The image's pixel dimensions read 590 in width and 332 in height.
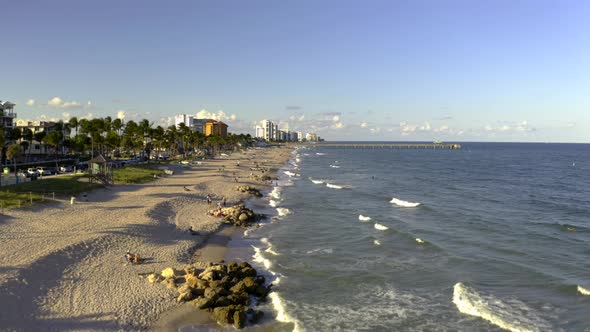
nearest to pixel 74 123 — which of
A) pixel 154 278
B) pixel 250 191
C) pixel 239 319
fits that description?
pixel 250 191

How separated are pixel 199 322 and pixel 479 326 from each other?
36.3ft

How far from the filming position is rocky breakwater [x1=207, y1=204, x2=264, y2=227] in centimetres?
3294

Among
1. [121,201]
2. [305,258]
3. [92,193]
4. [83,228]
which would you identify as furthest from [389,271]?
[92,193]

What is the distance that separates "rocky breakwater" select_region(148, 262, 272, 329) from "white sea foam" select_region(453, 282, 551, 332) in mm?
8945

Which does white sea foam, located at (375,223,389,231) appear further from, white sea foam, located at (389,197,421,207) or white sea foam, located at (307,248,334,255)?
white sea foam, located at (389,197,421,207)

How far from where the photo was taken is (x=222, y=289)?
1791 centimetres

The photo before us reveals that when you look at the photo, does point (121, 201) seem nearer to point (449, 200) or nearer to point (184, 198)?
point (184, 198)

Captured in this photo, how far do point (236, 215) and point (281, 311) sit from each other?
17347mm

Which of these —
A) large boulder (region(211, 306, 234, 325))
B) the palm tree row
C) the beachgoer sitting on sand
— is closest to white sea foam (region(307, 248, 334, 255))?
large boulder (region(211, 306, 234, 325))

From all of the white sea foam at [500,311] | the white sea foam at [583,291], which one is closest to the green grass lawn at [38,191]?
the white sea foam at [500,311]

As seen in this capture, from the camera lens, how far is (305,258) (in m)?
24.3

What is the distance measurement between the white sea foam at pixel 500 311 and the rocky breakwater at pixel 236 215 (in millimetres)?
17699

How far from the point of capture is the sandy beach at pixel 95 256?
50.3ft

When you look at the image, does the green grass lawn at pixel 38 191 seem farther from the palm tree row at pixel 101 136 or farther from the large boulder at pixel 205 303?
the palm tree row at pixel 101 136
